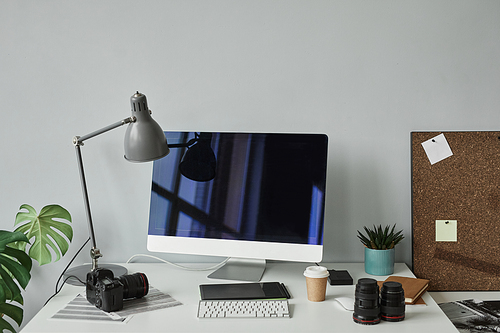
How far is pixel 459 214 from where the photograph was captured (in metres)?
1.41

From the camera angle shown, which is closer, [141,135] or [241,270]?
[141,135]

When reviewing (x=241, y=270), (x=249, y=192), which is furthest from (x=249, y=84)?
(x=241, y=270)

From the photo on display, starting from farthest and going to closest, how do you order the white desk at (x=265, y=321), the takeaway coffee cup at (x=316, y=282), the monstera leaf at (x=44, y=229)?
1. the monstera leaf at (x=44, y=229)
2. the takeaway coffee cup at (x=316, y=282)
3. the white desk at (x=265, y=321)

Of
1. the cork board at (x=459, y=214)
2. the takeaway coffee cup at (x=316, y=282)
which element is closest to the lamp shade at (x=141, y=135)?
the takeaway coffee cup at (x=316, y=282)

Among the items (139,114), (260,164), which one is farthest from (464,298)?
(139,114)

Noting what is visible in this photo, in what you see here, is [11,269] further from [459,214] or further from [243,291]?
[459,214]

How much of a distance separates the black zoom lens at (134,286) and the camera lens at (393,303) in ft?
1.99

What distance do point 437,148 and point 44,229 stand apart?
133 cm

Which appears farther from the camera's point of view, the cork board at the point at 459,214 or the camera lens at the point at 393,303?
the cork board at the point at 459,214

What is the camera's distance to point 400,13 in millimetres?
1416

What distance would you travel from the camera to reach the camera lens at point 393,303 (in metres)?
0.97

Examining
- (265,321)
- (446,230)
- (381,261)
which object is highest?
(446,230)

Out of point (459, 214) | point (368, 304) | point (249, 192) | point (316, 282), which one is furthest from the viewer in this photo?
point (459, 214)

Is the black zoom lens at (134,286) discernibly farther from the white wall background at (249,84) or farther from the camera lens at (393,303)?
the camera lens at (393,303)
